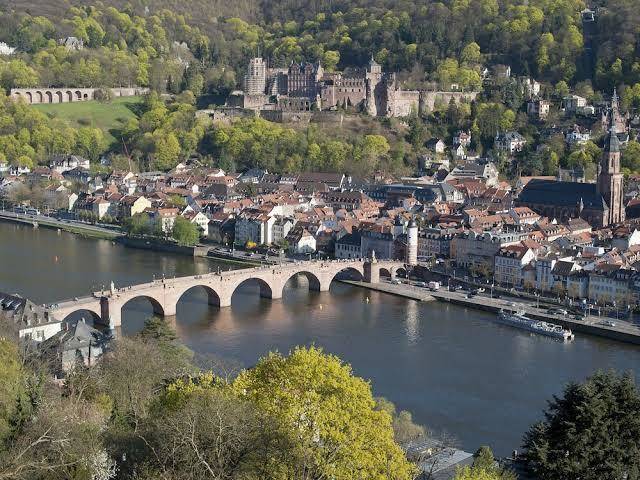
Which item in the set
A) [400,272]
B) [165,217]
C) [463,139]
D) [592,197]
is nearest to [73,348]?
[400,272]

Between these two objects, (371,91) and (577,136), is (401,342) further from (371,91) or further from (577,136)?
(371,91)

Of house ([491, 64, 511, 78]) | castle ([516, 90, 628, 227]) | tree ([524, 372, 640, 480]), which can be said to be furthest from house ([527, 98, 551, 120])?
tree ([524, 372, 640, 480])

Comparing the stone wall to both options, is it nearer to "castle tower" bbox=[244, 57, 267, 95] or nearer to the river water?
"castle tower" bbox=[244, 57, 267, 95]

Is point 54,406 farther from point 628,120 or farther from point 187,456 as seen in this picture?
point 628,120

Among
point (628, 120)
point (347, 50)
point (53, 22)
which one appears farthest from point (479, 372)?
point (53, 22)

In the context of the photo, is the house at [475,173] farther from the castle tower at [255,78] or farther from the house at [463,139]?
the castle tower at [255,78]

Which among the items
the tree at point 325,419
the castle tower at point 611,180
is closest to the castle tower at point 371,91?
the castle tower at point 611,180
